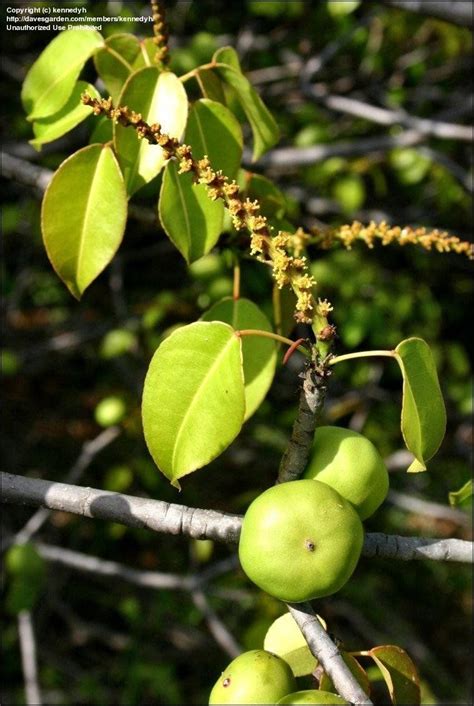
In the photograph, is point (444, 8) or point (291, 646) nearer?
point (291, 646)

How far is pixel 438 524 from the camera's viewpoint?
4.47 meters

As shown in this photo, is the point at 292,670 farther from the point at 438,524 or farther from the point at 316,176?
the point at 438,524

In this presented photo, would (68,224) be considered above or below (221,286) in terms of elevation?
above

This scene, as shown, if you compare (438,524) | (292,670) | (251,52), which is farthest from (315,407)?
(438,524)

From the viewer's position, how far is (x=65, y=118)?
1.52m

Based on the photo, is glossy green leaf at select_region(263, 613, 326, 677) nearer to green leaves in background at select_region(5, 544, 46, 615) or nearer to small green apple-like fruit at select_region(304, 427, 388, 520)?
small green apple-like fruit at select_region(304, 427, 388, 520)

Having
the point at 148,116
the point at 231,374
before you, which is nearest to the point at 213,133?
the point at 148,116

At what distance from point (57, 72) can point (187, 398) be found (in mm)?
799

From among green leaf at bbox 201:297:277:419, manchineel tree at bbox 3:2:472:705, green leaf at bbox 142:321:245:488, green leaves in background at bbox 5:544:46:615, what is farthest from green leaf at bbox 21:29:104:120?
green leaves in background at bbox 5:544:46:615

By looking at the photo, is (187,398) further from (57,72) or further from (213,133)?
(57,72)

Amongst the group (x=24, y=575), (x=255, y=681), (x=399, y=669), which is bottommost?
(x=24, y=575)

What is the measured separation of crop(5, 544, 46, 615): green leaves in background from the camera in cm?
256

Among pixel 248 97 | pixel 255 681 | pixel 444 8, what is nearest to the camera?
pixel 255 681

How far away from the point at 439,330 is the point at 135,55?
9.43 feet
